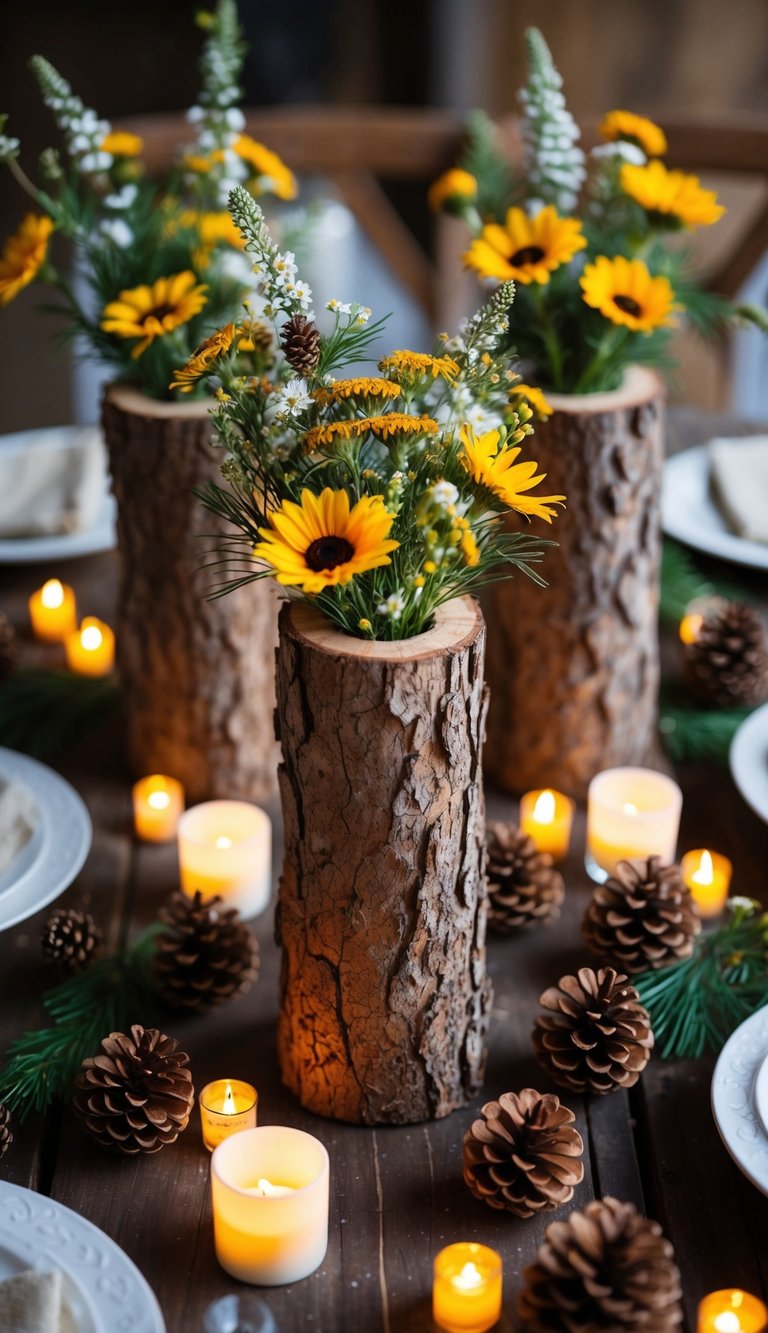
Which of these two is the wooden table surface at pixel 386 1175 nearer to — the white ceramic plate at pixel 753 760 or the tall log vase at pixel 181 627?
the white ceramic plate at pixel 753 760

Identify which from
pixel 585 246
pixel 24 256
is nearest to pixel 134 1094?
pixel 24 256

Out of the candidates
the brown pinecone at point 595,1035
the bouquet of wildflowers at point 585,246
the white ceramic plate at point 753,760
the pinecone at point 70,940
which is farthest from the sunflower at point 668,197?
the pinecone at point 70,940

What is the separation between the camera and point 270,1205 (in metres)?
0.83

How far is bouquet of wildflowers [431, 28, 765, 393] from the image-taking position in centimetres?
120

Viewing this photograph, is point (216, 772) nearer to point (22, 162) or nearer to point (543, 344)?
point (543, 344)

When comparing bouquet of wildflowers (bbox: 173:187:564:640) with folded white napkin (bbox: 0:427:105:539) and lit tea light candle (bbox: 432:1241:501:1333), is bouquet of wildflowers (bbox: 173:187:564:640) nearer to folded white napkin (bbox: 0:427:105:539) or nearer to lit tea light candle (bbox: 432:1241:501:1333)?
lit tea light candle (bbox: 432:1241:501:1333)

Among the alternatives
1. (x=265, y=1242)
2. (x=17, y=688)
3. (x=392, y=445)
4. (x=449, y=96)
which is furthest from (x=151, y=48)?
(x=265, y=1242)

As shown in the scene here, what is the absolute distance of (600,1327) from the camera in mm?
762

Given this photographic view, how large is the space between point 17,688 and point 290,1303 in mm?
805

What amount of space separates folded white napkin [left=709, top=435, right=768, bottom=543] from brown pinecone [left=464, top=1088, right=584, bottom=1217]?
35.7 inches

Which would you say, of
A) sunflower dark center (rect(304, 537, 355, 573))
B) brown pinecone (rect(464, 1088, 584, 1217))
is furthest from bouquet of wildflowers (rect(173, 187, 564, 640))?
brown pinecone (rect(464, 1088, 584, 1217))

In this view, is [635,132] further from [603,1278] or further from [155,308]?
[603,1278]

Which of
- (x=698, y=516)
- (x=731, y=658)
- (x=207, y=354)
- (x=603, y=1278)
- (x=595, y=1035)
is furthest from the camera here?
(x=698, y=516)

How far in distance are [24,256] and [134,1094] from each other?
736 millimetres
